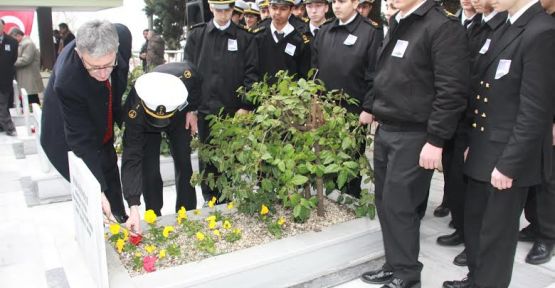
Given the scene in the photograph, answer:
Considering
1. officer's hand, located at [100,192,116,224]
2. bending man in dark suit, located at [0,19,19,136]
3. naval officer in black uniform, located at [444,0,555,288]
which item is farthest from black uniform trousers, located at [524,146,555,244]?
bending man in dark suit, located at [0,19,19,136]

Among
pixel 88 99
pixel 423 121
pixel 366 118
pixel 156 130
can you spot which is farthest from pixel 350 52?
pixel 88 99

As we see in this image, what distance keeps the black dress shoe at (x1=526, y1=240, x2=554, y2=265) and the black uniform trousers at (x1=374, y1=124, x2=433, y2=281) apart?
3.18 ft

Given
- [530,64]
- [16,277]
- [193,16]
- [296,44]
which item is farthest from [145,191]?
[193,16]

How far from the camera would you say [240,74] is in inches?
158

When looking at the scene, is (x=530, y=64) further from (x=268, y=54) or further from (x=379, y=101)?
(x=268, y=54)

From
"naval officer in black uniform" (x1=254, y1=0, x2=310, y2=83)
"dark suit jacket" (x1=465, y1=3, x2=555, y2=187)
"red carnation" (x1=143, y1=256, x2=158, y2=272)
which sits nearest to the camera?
"dark suit jacket" (x1=465, y1=3, x2=555, y2=187)

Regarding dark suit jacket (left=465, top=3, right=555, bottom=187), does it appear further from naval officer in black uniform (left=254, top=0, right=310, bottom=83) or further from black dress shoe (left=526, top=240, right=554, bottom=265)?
naval officer in black uniform (left=254, top=0, right=310, bottom=83)

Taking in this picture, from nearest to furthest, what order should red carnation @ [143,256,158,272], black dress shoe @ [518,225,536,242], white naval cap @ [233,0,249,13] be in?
red carnation @ [143,256,158,272], black dress shoe @ [518,225,536,242], white naval cap @ [233,0,249,13]

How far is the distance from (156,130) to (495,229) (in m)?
1.96

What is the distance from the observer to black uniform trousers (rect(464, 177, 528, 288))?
88.3 inches

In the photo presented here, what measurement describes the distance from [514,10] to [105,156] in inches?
95.4

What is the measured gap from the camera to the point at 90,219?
6.97 feet

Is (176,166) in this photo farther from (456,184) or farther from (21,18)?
(21,18)

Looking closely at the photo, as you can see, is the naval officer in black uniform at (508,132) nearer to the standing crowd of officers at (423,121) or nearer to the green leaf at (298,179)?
the standing crowd of officers at (423,121)
